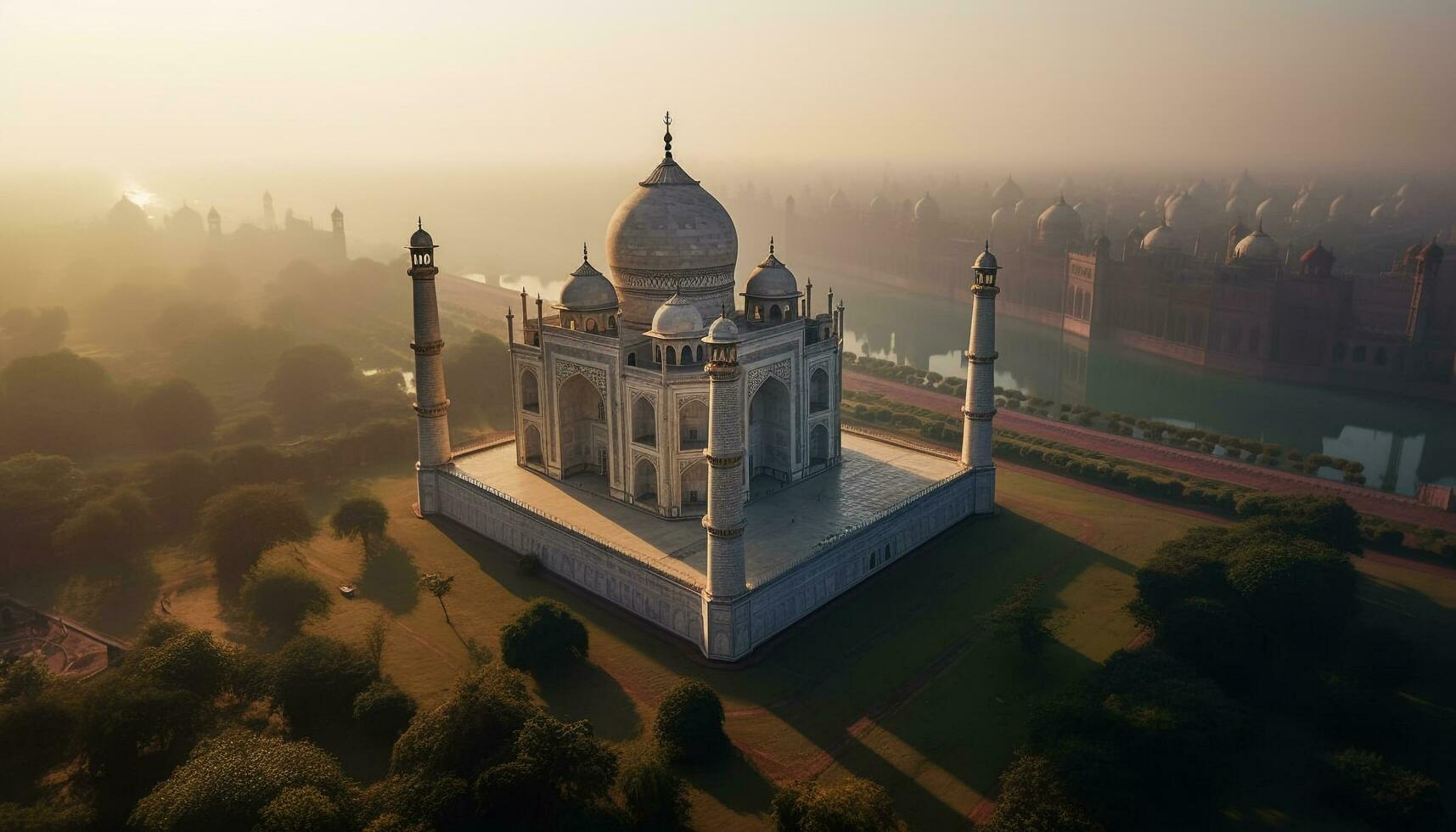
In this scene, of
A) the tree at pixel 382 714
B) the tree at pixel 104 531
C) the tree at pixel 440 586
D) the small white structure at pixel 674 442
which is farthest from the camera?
the tree at pixel 104 531

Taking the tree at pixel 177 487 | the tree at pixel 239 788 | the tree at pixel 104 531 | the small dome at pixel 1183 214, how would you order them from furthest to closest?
1. the small dome at pixel 1183 214
2. the tree at pixel 177 487
3. the tree at pixel 104 531
4. the tree at pixel 239 788

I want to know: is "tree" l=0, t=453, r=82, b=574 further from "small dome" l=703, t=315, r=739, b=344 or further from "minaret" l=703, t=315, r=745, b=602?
"small dome" l=703, t=315, r=739, b=344

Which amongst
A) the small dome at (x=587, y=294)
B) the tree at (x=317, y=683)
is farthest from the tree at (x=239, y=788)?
the small dome at (x=587, y=294)

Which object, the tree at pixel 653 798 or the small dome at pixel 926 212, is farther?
the small dome at pixel 926 212

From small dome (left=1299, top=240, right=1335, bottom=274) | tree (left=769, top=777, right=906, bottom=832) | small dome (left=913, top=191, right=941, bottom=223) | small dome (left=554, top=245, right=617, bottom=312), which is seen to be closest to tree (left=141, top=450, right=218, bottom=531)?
small dome (left=554, top=245, right=617, bottom=312)

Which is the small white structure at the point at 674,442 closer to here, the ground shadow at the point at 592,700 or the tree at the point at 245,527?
the ground shadow at the point at 592,700

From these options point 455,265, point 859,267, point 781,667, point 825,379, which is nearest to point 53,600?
point 781,667
